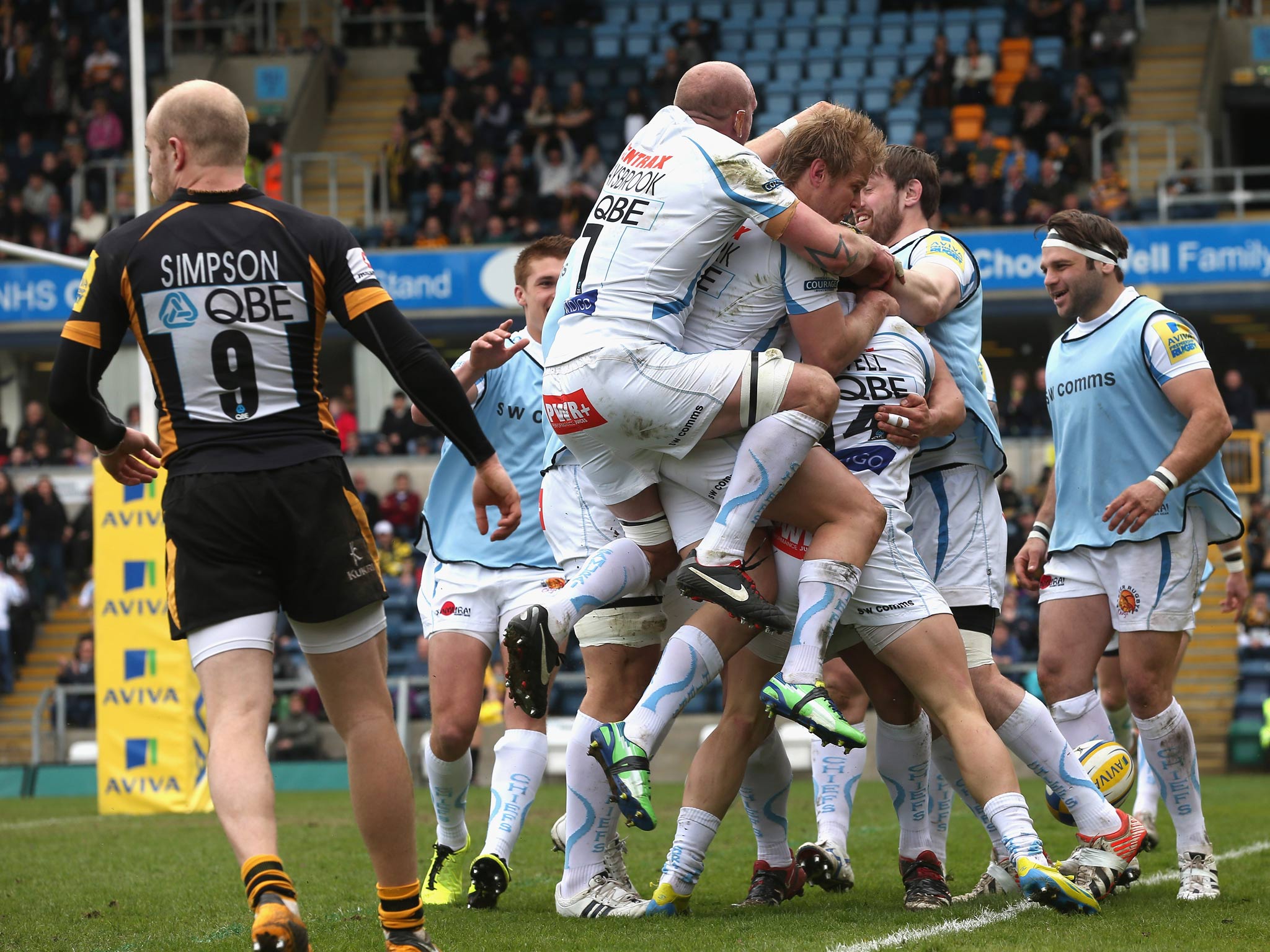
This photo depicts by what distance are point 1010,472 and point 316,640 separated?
1681 centimetres

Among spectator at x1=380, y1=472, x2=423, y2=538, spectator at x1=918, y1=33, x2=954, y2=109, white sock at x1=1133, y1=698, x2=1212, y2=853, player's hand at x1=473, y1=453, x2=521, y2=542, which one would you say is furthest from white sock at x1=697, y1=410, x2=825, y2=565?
spectator at x1=918, y1=33, x2=954, y2=109

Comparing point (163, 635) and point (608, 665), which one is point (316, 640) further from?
point (163, 635)

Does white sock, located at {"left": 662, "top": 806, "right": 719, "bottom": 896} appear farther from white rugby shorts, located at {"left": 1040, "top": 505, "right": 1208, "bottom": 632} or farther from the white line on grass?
white rugby shorts, located at {"left": 1040, "top": 505, "right": 1208, "bottom": 632}

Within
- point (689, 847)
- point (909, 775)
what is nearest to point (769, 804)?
point (909, 775)

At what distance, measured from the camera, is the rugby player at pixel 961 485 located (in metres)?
5.24

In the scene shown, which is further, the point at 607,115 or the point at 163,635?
the point at 607,115

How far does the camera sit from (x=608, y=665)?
5465mm

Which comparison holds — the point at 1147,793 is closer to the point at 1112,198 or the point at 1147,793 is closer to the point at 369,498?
the point at 369,498

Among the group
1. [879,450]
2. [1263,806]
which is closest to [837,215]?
[879,450]

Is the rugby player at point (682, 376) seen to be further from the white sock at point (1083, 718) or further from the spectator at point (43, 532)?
the spectator at point (43, 532)

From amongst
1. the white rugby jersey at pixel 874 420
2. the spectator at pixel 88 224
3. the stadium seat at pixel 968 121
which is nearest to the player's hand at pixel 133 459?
the white rugby jersey at pixel 874 420

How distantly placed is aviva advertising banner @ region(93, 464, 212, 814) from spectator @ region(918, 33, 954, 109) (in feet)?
51.8

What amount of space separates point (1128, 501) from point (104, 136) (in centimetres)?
2357

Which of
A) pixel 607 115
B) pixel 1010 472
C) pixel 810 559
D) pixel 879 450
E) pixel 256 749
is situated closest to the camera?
pixel 256 749
